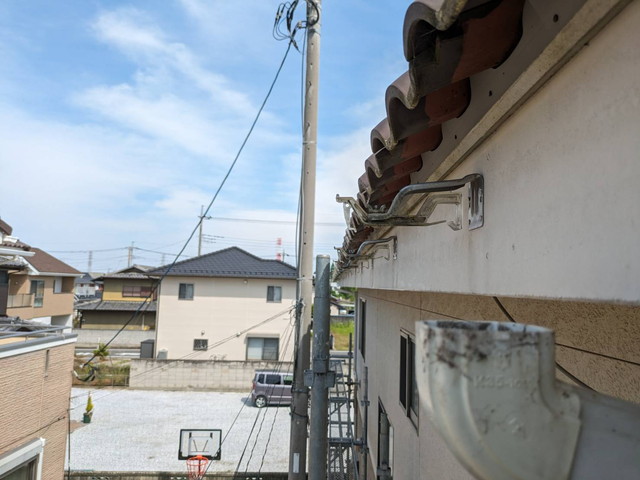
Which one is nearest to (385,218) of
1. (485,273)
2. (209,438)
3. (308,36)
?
(485,273)

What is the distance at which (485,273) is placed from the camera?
1354 mm

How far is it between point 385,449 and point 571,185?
5.94 metres

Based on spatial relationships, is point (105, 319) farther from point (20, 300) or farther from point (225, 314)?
point (225, 314)

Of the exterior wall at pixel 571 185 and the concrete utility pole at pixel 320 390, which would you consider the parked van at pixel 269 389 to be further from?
the exterior wall at pixel 571 185

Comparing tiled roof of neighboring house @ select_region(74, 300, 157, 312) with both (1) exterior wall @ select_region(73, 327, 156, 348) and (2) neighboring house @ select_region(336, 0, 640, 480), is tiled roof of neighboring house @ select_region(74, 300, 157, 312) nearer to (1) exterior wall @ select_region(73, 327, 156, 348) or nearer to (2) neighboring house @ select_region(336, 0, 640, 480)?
(1) exterior wall @ select_region(73, 327, 156, 348)

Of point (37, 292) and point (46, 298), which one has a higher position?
point (37, 292)

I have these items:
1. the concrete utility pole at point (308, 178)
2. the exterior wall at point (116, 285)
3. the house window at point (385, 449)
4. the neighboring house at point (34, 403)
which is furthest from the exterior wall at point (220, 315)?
the concrete utility pole at point (308, 178)

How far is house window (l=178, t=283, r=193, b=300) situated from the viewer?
22234 millimetres

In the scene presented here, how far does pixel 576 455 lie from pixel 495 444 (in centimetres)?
15

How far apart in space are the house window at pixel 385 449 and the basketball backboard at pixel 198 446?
6.40 metres

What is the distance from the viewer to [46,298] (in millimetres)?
24141

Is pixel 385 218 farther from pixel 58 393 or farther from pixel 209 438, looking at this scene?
pixel 209 438

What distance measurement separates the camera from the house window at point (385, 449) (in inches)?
222

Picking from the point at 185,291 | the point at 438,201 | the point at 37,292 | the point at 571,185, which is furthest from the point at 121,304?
the point at 571,185
